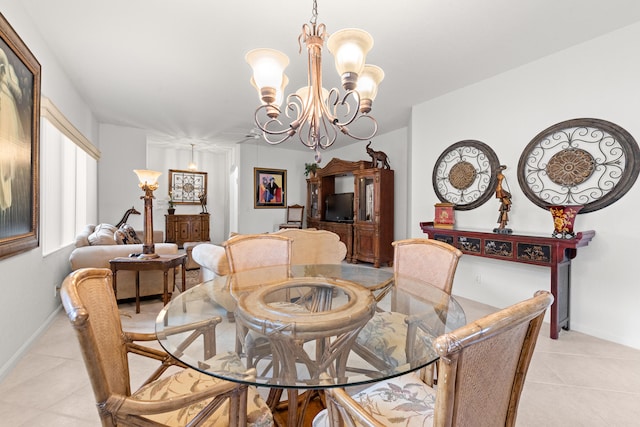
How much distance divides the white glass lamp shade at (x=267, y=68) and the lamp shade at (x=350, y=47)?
0.34 meters

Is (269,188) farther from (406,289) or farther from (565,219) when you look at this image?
(565,219)

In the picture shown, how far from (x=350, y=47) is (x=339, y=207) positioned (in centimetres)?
449

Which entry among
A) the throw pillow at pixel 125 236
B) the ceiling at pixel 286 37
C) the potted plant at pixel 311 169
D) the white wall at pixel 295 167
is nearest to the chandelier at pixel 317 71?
the ceiling at pixel 286 37

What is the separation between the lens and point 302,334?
1.12 metres

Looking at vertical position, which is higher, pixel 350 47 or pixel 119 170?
pixel 350 47

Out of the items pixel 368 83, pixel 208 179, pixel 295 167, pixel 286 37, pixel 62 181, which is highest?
pixel 286 37

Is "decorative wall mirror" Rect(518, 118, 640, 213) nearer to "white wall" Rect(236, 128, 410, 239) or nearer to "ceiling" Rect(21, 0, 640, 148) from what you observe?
"ceiling" Rect(21, 0, 640, 148)

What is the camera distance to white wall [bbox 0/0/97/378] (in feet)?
6.27

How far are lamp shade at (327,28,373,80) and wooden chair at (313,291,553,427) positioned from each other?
56.2 inches

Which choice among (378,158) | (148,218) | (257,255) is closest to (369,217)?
(378,158)

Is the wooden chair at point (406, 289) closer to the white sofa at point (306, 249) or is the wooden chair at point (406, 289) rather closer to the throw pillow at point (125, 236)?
the white sofa at point (306, 249)

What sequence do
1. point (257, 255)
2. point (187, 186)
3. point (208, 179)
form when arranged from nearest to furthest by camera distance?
point (257, 255), point (187, 186), point (208, 179)

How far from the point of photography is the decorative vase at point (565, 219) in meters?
2.39

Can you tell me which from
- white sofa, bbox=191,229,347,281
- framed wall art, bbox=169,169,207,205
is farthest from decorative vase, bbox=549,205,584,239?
framed wall art, bbox=169,169,207,205
